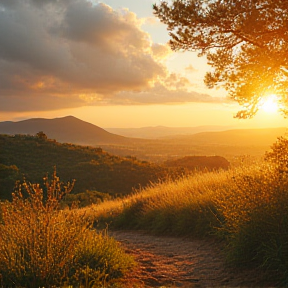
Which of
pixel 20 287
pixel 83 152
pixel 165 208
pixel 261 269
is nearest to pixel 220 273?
pixel 261 269

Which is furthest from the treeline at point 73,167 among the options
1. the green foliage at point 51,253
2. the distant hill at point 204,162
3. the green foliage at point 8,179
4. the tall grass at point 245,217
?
the green foliage at point 51,253

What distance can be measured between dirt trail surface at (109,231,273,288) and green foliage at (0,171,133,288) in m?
0.48

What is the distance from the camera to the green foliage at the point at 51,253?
17.8 feet

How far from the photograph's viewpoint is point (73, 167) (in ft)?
132

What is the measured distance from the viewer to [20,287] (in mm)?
5242

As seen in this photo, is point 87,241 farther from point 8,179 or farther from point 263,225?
point 8,179

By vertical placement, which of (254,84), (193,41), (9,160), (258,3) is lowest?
(9,160)

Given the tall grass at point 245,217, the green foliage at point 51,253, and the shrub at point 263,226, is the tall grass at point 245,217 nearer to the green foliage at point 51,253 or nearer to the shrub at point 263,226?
the shrub at point 263,226

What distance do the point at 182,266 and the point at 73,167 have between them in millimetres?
34210

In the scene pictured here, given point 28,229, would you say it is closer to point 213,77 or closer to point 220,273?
point 220,273

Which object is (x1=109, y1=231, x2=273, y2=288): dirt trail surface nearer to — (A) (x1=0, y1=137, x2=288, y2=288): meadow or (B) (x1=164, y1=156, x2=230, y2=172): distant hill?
(A) (x1=0, y1=137, x2=288, y2=288): meadow

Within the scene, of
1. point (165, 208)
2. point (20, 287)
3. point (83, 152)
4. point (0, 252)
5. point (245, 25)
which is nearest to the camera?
point (20, 287)

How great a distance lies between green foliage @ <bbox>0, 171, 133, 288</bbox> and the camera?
5.42m

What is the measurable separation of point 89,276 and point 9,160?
37.8 meters
